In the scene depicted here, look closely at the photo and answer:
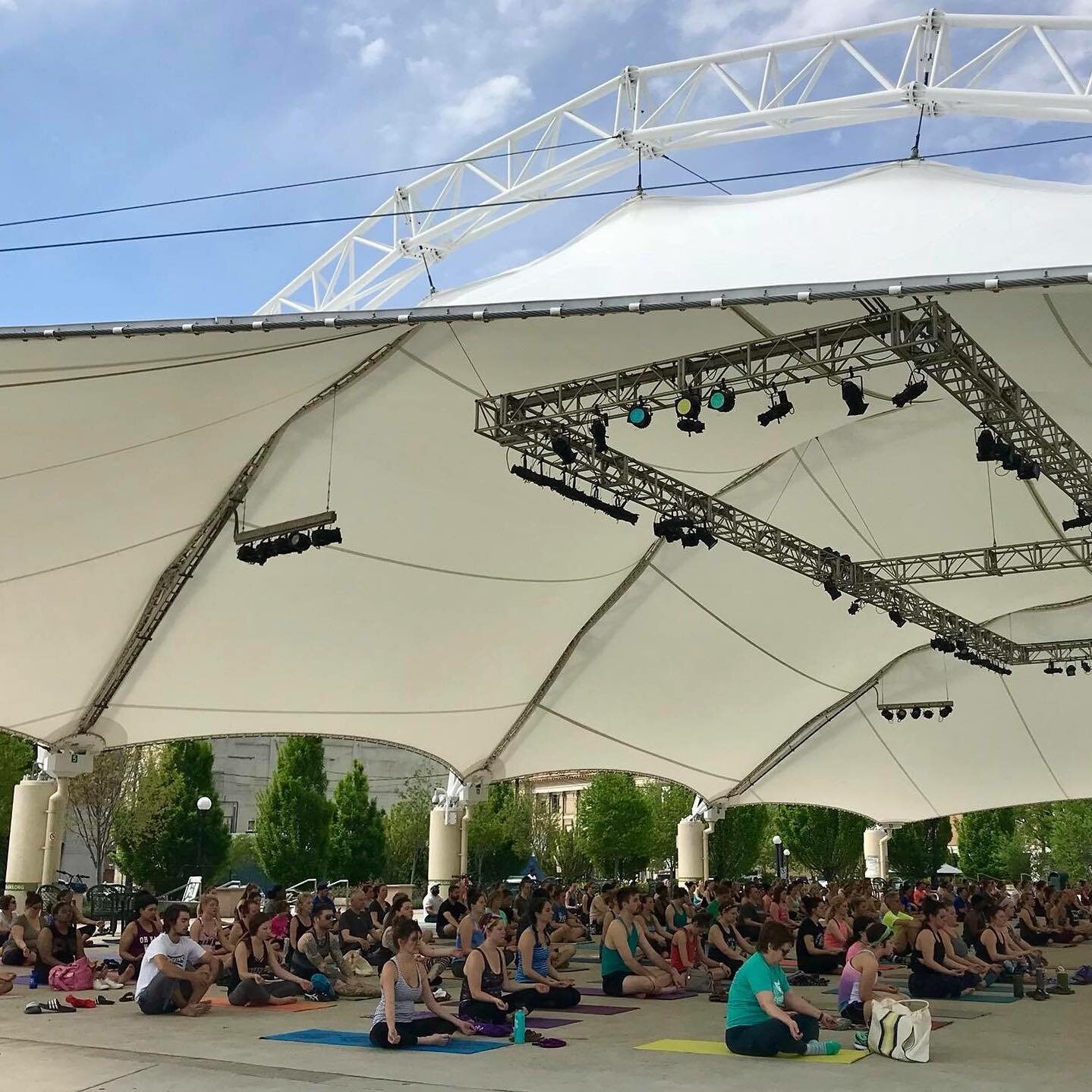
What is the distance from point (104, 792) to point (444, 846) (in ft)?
57.4

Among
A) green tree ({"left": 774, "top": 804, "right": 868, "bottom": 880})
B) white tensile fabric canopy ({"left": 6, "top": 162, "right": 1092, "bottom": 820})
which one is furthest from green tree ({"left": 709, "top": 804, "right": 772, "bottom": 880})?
white tensile fabric canopy ({"left": 6, "top": 162, "right": 1092, "bottom": 820})

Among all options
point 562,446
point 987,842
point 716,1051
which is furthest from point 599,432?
point 987,842

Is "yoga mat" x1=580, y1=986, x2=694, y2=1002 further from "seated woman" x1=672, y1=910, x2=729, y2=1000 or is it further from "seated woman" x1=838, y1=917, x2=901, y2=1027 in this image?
"seated woman" x1=838, y1=917, x2=901, y2=1027

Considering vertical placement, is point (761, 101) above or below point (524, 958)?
above

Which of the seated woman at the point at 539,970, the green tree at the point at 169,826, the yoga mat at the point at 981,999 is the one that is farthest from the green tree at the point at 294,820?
the yoga mat at the point at 981,999

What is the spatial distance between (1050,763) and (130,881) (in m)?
27.7

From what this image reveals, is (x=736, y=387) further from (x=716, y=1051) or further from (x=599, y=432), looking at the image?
(x=716, y=1051)

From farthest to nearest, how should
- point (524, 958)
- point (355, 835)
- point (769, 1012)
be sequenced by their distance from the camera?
1. point (355, 835)
2. point (524, 958)
3. point (769, 1012)

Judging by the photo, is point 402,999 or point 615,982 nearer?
point 402,999

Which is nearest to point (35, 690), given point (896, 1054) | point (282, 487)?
point (282, 487)

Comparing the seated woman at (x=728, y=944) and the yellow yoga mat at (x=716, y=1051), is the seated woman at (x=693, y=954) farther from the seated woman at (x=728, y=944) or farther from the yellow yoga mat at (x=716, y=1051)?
the yellow yoga mat at (x=716, y=1051)

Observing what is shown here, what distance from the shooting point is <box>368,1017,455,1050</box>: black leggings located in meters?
7.91

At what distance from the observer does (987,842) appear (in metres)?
56.1

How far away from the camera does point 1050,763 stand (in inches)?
1201
